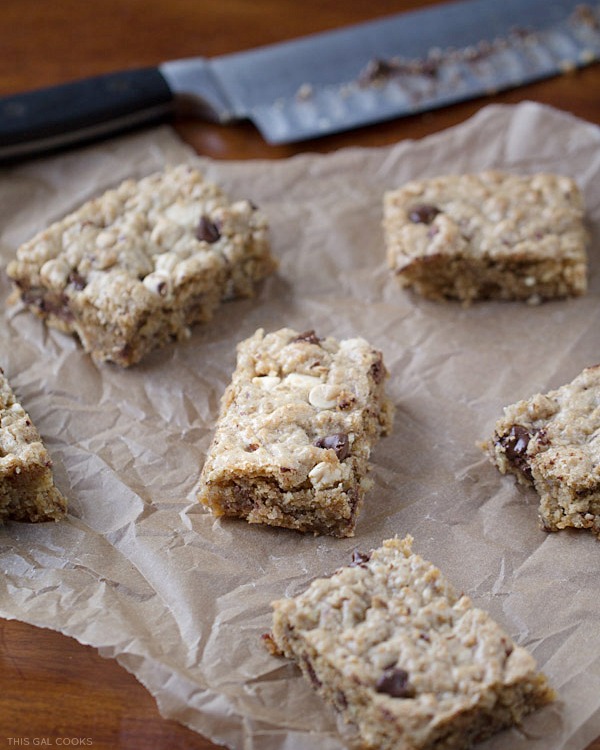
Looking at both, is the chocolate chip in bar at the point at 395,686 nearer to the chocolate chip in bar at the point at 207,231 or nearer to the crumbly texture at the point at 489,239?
the crumbly texture at the point at 489,239

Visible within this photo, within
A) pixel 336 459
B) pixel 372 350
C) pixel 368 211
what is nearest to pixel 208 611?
pixel 336 459

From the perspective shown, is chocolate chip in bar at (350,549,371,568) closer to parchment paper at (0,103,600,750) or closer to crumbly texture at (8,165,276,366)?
parchment paper at (0,103,600,750)

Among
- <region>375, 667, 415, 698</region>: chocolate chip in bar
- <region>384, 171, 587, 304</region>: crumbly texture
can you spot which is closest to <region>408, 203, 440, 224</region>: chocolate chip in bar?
<region>384, 171, 587, 304</region>: crumbly texture

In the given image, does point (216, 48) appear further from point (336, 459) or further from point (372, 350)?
point (336, 459)

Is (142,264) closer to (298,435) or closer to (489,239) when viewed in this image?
(298,435)

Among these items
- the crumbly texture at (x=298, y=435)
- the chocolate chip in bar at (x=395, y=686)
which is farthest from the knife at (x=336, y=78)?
the chocolate chip in bar at (x=395, y=686)

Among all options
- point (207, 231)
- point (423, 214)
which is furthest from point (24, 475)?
point (423, 214)
